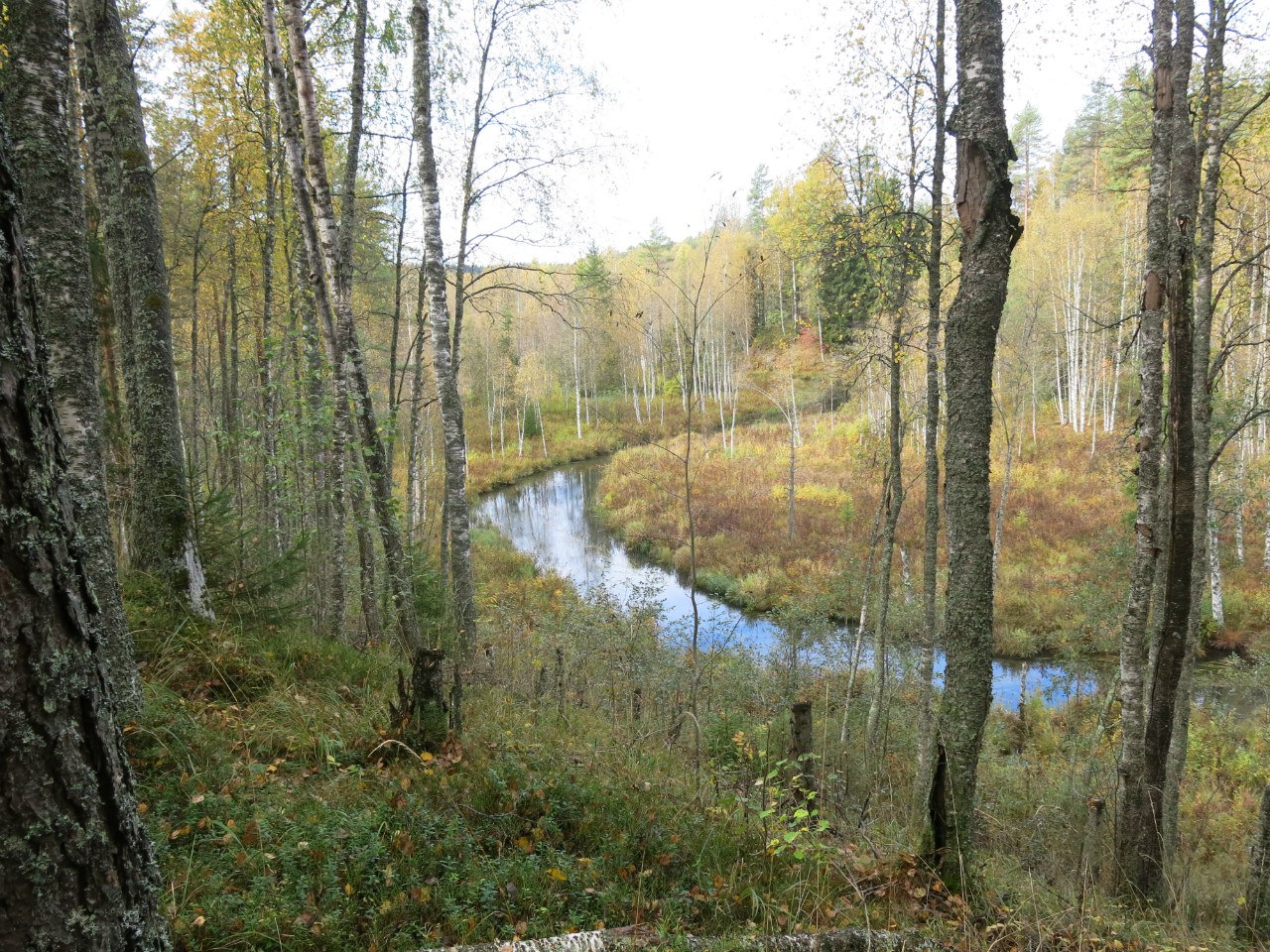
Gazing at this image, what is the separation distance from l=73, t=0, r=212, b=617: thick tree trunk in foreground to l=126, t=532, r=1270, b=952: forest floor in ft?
1.54

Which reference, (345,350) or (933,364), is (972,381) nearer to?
(933,364)

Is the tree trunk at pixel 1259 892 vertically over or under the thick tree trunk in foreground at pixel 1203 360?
under

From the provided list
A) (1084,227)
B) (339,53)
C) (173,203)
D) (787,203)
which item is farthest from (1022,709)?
(1084,227)

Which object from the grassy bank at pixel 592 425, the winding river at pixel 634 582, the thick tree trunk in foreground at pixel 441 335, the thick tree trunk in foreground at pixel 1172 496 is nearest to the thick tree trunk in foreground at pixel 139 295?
the thick tree trunk in foreground at pixel 441 335

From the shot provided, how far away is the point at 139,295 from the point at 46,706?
4215mm

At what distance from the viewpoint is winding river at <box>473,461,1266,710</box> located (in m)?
11.5

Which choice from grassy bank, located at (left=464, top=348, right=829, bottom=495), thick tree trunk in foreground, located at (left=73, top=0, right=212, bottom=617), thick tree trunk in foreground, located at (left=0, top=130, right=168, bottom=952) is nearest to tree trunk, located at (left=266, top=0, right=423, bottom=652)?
thick tree trunk in foreground, located at (left=73, top=0, right=212, bottom=617)

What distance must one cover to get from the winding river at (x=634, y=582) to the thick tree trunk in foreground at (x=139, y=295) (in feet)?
24.4

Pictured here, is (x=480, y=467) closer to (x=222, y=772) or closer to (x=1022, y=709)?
(x=1022, y=709)

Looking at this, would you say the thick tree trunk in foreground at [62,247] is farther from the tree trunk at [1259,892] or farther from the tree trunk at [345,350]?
the tree trunk at [1259,892]

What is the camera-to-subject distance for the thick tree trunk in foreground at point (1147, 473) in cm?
453

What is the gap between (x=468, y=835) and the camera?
8.89ft

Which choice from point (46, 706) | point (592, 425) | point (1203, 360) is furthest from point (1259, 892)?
point (592, 425)

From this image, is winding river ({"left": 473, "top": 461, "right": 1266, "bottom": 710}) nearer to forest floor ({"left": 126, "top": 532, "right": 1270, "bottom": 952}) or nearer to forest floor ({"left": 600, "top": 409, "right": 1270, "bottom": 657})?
forest floor ({"left": 600, "top": 409, "right": 1270, "bottom": 657})
